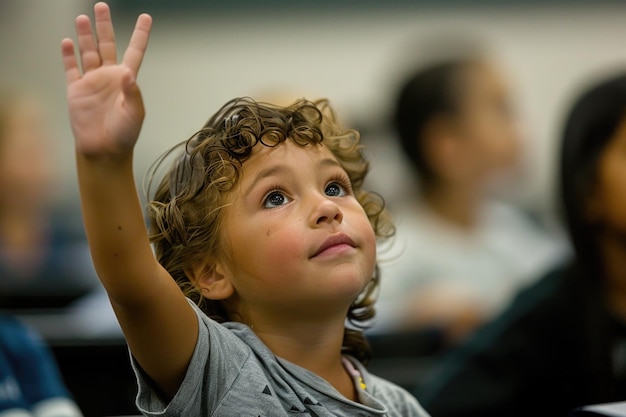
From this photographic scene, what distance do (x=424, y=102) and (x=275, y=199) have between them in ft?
6.54

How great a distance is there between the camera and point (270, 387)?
1037mm

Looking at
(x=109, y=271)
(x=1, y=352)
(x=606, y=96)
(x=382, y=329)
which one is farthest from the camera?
(x=382, y=329)

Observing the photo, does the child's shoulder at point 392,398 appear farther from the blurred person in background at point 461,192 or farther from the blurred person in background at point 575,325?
the blurred person in background at point 461,192

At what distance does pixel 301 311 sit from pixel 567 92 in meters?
3.99

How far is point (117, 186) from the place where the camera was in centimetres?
92

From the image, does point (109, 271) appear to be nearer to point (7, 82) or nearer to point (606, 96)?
point (606, 96)

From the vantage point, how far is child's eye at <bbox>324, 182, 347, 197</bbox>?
116 cm

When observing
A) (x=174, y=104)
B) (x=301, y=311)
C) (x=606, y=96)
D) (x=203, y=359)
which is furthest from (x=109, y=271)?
(x=174, y=104)

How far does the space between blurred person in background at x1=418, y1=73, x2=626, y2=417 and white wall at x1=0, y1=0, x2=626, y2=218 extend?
8.87 ft

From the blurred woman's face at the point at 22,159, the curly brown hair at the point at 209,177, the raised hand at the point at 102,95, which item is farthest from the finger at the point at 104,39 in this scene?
the blurred woman's face at the point at 22,159

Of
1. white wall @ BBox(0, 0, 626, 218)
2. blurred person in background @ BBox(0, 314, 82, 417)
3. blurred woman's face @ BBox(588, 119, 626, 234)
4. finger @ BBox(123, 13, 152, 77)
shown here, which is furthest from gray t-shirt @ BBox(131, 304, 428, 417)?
white wall @ BBox(0, 0, 626, 218)

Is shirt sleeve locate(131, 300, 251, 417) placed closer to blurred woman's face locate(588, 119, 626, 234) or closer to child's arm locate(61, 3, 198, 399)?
child's arm locate(61, 3, 198, 399)

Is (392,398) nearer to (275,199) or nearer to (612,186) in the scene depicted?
(275,199)

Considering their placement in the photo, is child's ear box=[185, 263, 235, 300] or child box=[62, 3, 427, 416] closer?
child box=[62, 3, 427, 416]
